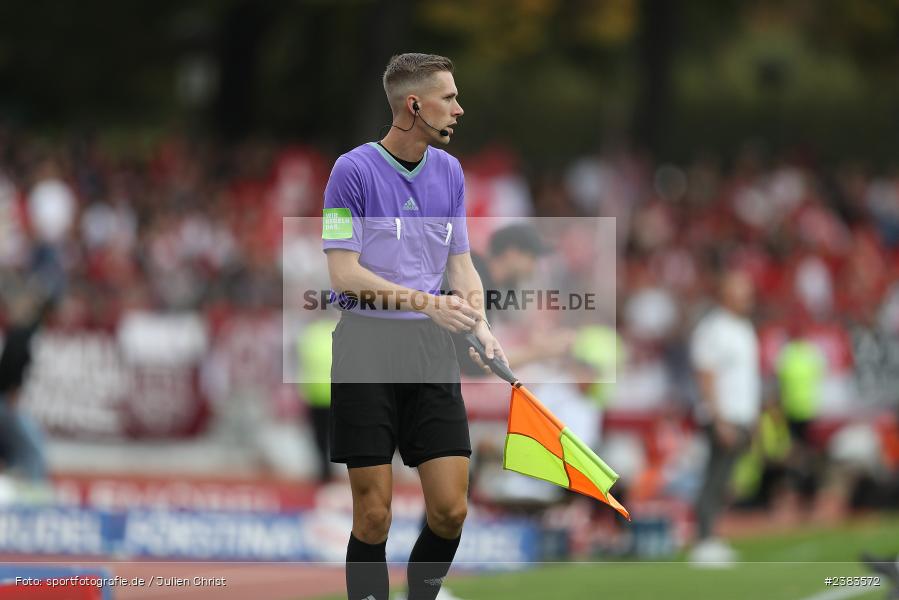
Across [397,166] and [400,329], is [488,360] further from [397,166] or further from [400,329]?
[397,166]

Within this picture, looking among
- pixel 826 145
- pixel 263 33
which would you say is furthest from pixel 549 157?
pixel 263 33

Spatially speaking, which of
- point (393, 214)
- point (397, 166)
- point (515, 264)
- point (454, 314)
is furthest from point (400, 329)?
point (515, 264)

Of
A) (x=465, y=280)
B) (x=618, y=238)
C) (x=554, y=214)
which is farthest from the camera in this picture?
(x=618, y=238)

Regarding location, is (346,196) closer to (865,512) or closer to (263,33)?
(865,512)

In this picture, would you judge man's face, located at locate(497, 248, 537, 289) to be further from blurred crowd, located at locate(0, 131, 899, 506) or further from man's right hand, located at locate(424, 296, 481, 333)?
blurred crowd, located at locate(0, 131, 899, 506)

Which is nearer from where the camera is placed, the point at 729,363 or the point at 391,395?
the point at 391,395

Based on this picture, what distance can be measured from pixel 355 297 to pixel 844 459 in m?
11.3

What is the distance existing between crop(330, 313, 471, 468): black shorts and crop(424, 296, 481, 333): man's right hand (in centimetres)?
22

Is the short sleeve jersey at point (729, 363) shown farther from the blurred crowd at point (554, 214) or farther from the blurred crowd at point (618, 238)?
the blurred crowd at point (554, 214)

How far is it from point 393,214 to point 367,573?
156 cm

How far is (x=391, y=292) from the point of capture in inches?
270

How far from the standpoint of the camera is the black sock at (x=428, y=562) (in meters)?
Answer: 7.07

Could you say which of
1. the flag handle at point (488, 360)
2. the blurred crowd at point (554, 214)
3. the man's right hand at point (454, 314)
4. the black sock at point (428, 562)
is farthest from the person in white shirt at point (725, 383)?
the man's right hand at point (454, 314)

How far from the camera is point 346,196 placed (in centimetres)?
686
